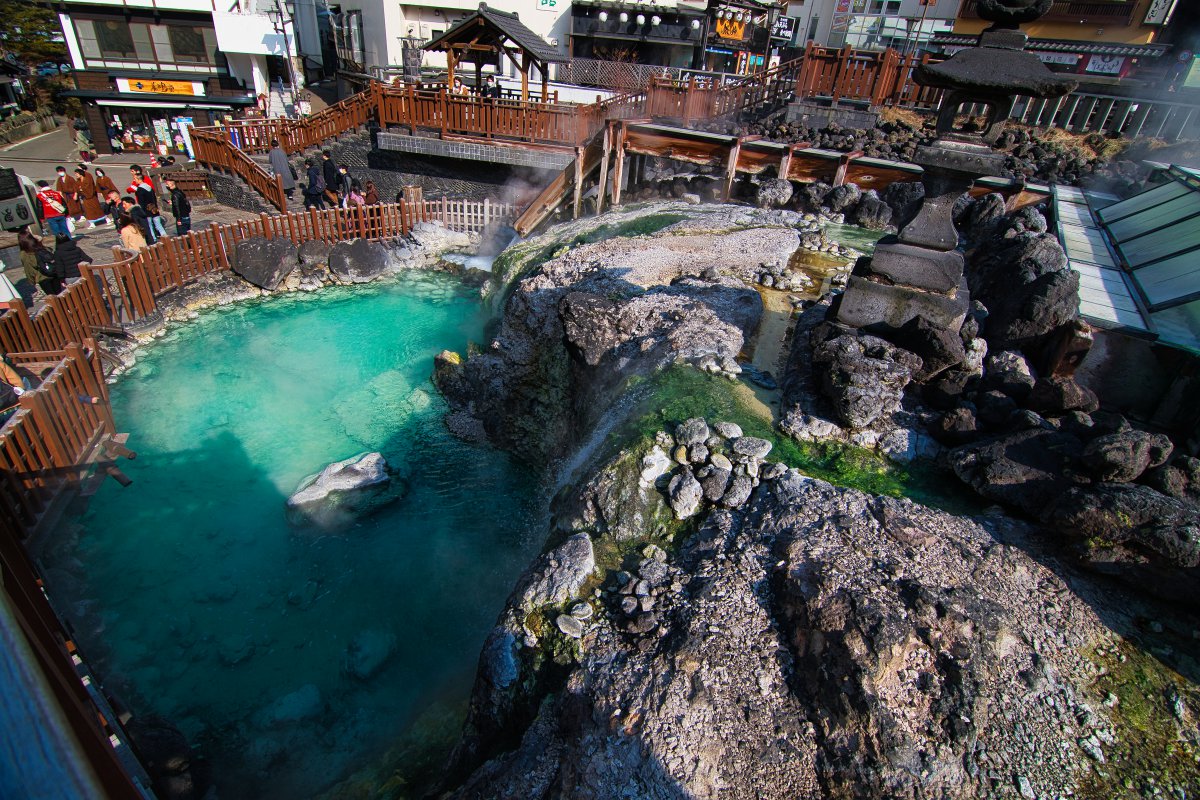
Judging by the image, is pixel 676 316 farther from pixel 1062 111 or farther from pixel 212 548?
pixel 1062 111

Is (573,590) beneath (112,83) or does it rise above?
beneath

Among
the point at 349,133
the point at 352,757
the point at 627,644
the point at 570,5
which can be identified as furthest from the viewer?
the point at 570,5

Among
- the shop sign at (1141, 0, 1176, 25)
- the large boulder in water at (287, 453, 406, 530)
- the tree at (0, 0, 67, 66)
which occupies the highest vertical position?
the shop sign at (1141, 0, 1176, 25)

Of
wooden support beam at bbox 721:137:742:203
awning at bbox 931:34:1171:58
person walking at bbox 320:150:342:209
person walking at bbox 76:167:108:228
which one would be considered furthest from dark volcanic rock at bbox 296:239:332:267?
awning at bbox 931:34:1171:58

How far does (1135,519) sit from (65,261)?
1711 cm

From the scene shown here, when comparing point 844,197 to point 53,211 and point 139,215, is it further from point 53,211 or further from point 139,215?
point 53,211

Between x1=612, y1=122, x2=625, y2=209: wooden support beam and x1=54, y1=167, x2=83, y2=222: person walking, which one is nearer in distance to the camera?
x1=612, y1=122, x2=625, y2=209: wooden support beam

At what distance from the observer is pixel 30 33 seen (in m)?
28.6

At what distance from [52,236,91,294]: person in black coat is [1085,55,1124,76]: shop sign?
1315 inches

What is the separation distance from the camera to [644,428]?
646 centimetres

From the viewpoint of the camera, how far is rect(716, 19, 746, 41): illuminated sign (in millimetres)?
33056

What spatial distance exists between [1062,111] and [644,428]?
23.0 m

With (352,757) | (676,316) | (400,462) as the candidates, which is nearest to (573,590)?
(352,757)

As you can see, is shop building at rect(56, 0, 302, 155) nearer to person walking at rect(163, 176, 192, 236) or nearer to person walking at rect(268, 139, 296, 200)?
person walking at rect(268, 139, 296, 200)
